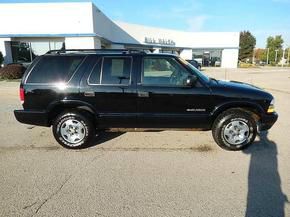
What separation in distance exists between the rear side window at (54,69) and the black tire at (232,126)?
303 centimetres

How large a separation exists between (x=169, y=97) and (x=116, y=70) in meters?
1.16

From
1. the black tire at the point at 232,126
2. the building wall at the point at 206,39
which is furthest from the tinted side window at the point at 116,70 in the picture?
the building wall at the point at 206,39

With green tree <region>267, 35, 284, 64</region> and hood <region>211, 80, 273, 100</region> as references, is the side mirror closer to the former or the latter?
hood <region>211, 80, 273, 100</region>

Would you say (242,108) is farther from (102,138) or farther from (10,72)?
(10,72)

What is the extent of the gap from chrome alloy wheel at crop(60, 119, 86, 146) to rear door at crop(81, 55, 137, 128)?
514 millimetres

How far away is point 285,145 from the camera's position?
5191 mm

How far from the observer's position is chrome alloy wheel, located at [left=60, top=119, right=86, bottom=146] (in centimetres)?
498

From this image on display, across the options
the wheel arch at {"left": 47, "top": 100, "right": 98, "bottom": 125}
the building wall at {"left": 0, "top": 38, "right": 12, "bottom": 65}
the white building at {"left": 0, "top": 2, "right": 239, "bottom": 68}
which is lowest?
the wheel arch at {"left": 47, "top": 100, "right": 98, "bottom": 125}

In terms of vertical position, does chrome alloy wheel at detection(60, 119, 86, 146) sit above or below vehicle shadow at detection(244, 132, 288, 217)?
above

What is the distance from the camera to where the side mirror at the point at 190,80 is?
4590 mm

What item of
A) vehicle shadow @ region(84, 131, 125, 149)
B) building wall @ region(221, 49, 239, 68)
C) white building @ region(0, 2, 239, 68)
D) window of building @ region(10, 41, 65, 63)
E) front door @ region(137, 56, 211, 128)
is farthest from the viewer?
building wall @ region(221, 49, 239, 68)

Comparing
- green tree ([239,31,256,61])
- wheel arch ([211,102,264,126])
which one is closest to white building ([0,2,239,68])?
wheel arch ([211,102,264,126])

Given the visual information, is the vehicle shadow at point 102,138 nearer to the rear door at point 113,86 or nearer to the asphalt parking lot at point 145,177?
the asphalt parking lot at point 145,177

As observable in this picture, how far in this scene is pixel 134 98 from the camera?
4.80m
